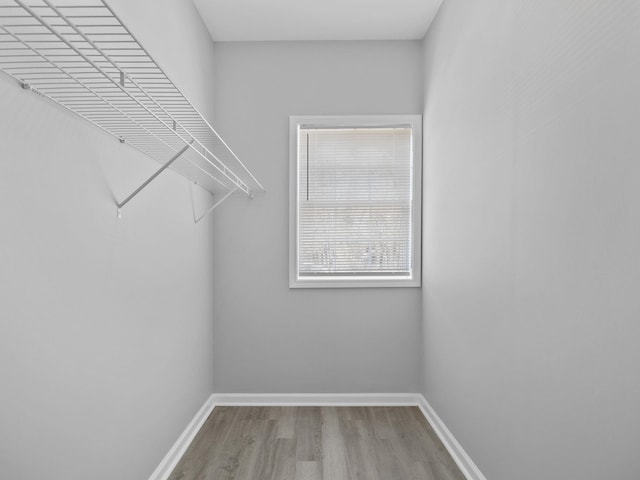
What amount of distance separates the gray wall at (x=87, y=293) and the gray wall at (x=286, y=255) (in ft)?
2.35

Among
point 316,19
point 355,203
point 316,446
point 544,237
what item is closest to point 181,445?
point 316,446

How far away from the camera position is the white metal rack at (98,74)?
94cm

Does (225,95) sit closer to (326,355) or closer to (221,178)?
(221,178)

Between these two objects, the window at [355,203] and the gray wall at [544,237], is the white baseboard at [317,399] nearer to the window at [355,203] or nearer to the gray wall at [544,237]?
the gray wall at [544,237]

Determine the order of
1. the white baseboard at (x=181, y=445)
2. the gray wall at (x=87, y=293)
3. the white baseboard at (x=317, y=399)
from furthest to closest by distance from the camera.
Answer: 1. the white baseboard at (x=317, y=399)
2. the white baseboard at (x=181, y=445)
3. the gray wall at (x=87, y=293)

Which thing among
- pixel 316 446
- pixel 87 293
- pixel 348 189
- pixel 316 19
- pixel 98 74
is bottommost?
pixel 316 446

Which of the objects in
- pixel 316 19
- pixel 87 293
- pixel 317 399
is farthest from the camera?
pixel 317 399

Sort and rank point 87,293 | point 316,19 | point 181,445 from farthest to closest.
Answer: point 316,19
point 181,445
point 87,293

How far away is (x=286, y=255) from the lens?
309cm

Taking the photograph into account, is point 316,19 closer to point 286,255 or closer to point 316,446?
point 286,255

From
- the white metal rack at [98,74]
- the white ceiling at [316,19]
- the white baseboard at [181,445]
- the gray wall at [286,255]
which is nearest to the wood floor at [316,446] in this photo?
the white baseboard at [181,445]

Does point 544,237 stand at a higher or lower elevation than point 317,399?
higher

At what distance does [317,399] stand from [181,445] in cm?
102

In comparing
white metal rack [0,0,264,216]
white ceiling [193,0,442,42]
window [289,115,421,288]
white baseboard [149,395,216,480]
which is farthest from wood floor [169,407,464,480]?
white ceiling [193,0,442,42]
